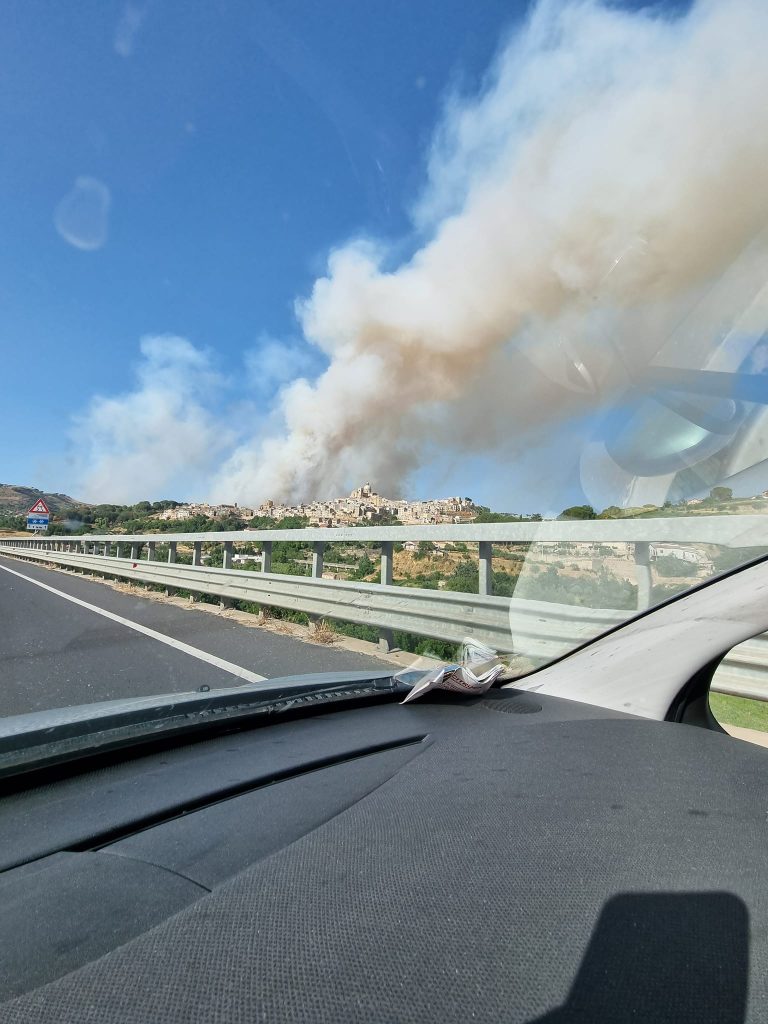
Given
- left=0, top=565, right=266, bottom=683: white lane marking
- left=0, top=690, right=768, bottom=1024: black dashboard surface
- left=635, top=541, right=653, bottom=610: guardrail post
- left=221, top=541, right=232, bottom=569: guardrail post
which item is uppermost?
left=635, top=541, right=653, bottom=610: guardrail post

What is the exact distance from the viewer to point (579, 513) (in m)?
3.29

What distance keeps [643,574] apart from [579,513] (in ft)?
2.07

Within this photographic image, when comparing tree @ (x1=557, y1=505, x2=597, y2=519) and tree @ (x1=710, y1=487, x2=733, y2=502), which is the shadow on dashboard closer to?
tree @ (x1=710, y1=487, x2=733, y2=502)

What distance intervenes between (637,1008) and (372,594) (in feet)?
18.4

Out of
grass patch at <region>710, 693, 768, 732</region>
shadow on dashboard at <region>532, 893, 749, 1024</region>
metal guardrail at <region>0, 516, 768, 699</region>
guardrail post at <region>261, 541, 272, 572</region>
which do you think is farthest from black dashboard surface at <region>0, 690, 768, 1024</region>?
guardrail post at <region>261, 541, 272, 572</region>

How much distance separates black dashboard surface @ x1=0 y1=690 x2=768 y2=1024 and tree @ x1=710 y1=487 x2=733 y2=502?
0.93m

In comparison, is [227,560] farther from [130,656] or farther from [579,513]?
[579,513]

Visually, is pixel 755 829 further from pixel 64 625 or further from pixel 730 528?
pixel 64 625

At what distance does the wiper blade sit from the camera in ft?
5.86

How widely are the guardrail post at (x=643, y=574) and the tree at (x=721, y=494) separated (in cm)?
40

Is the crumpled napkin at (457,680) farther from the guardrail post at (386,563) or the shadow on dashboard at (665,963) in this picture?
the guardrail post at (386,563)

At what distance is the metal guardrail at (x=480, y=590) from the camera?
8.86 ft

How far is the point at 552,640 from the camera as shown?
10.7ft

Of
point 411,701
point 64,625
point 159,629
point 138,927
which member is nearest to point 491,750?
point 411,701
